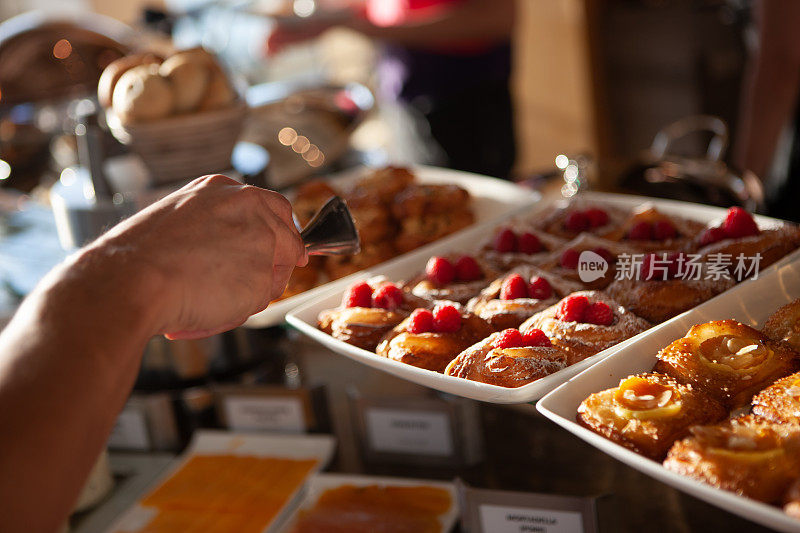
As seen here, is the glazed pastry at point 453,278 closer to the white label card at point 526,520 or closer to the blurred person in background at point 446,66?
the white label card at point 526,520

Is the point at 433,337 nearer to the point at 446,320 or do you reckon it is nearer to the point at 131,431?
the point at 446,320

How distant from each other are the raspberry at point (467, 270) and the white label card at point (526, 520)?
435 mm

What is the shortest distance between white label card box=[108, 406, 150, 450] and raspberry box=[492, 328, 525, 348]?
1011 mm

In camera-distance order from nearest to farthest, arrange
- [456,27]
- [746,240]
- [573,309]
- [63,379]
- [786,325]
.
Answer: [63,379], [786,325], [573,309], [746,240], [456,27]

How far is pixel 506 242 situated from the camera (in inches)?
62.1

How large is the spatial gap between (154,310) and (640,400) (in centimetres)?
61

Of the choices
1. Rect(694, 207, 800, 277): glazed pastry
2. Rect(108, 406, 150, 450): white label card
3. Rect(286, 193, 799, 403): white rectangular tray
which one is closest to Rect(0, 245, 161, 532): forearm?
Rect(286, 193, 799, 403): white rectangular tray

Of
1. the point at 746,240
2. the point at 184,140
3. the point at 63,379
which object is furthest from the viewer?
the point at 184,140

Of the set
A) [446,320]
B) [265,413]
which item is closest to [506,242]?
[446,320]

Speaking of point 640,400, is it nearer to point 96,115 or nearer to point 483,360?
point 483,360

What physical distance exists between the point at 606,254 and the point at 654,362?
0.97 ft

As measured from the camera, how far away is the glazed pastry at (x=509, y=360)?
1118 millimetres

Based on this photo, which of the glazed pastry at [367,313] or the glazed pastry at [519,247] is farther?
the glazed pastry at [519,247]

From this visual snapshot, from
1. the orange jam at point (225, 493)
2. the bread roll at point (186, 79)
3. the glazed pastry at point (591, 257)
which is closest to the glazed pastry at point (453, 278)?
the glazed pastry at point (591, 257)
